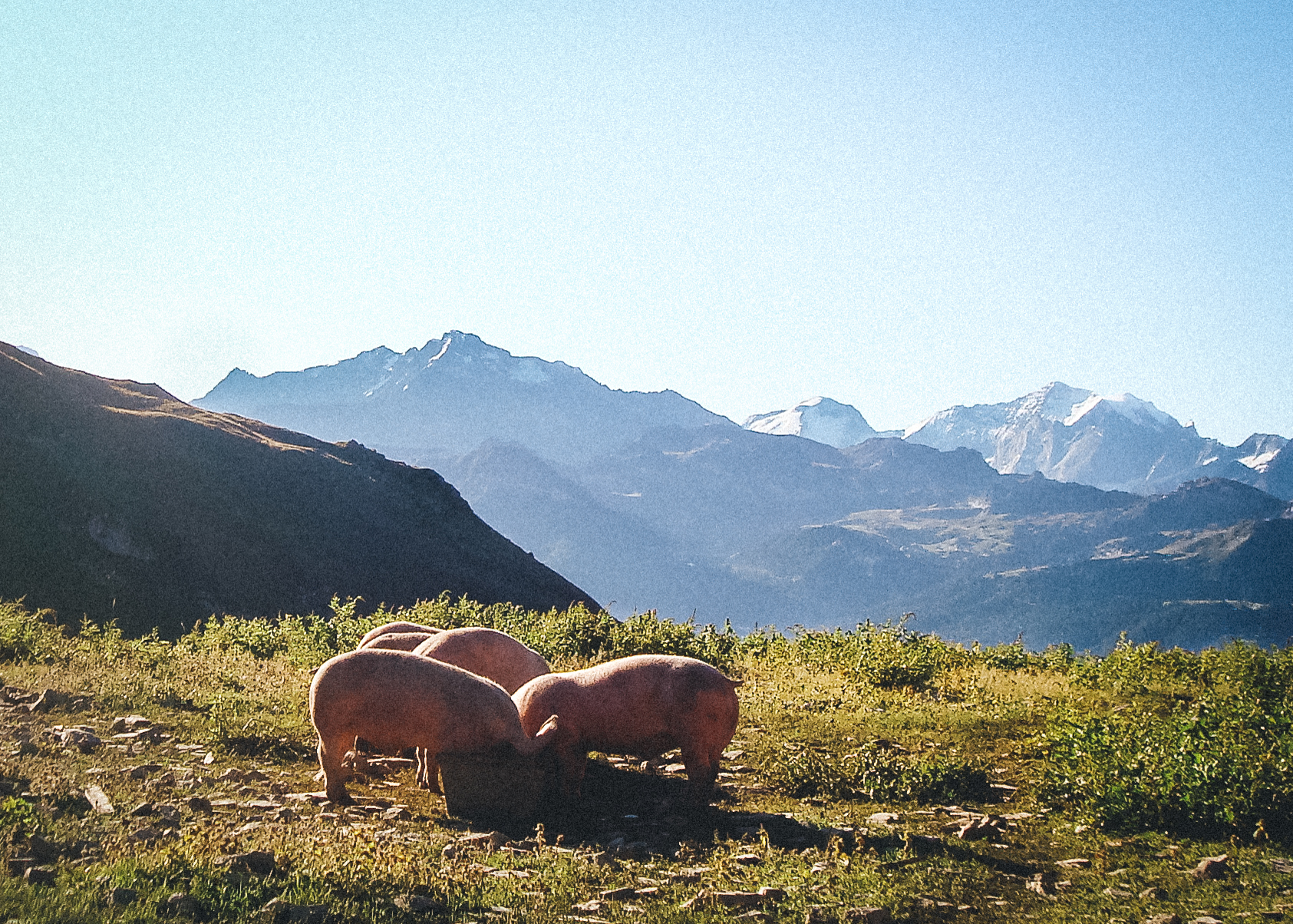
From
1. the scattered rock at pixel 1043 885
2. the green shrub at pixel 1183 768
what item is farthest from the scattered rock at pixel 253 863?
the green shrub at pixel 1183 768

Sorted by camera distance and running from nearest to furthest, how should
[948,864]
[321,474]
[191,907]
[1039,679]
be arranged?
[191,907] → [948,864] → [1039,679] → [321,474]

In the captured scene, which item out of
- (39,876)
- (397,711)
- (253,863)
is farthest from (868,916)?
(39,876)

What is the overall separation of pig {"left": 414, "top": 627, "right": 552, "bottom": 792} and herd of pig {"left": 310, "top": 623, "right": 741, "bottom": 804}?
198 centimetres

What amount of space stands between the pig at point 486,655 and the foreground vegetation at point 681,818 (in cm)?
181

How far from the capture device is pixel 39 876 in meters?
5.97

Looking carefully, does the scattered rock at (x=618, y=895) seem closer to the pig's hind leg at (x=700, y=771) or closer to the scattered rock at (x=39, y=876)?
the pig's hind leg at (x=700, y=771)

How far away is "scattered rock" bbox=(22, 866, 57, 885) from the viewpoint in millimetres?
5930

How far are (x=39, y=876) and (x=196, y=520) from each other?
293ft

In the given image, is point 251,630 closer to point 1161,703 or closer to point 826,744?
point 826,744

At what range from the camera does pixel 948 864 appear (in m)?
8.11

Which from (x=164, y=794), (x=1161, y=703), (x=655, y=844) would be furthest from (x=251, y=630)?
(x=1161, y=703)

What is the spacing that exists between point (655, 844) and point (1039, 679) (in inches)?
504

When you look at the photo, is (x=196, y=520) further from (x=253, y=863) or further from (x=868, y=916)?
(x=868, y=916)

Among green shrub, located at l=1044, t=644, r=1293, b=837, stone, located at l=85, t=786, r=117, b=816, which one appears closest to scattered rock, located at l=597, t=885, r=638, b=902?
stone, located at l=85, t=786, r=117, b=816
